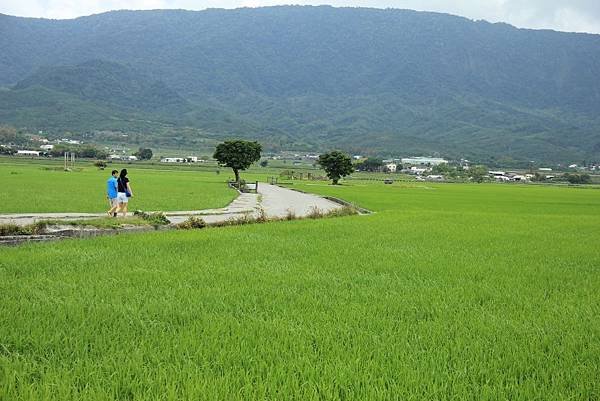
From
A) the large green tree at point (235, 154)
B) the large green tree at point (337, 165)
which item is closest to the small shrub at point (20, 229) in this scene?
the large green tree at point (235, 154)

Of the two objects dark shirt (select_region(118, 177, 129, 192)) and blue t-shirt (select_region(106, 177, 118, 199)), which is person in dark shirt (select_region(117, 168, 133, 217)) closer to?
dark shirt (select_region(118, 177, 129, 192))

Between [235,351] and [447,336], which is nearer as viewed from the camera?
[235,351]

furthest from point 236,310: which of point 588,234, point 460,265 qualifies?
point 588,234

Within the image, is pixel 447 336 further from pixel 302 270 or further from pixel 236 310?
pixel 302 270

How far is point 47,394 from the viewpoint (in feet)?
13.7

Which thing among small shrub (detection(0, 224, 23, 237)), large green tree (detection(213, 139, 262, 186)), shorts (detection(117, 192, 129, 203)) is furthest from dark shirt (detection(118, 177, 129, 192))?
large green tree (detection(213, 139, 262, 186))

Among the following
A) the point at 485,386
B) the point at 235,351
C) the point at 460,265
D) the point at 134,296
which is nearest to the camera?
the point at 485,386

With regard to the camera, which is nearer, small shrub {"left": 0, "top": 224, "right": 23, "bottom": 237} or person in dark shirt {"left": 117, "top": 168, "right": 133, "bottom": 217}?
small shrub {"left": 0, "top": 224, "right": 23, "bottom": 237}

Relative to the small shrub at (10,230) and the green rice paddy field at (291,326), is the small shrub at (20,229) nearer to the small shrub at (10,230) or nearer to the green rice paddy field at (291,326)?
the small shrub at (10,230)

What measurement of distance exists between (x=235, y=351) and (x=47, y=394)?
176 cm

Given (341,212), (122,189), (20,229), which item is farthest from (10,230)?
(341,212)

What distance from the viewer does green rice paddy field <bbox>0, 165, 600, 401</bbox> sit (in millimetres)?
4609

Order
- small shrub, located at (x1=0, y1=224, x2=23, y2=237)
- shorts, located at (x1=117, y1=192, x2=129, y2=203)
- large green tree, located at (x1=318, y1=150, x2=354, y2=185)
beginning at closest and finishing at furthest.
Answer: small shrub, located at (x1=0, y1=224, x2=23, y2=237) → shorts, located at (x1=117, y1=192, x2=129, y2=203) → large green tree, located at (x1=318, y1=150, x2=354, y2=185)

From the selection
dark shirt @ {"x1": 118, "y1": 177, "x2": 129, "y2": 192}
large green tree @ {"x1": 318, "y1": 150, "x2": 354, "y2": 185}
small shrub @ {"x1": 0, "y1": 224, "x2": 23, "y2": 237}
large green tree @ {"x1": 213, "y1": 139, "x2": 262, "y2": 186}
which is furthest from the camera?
large green tree @ {"x1": 318, "y1": 150, "x2": 354, "y2": 185}
